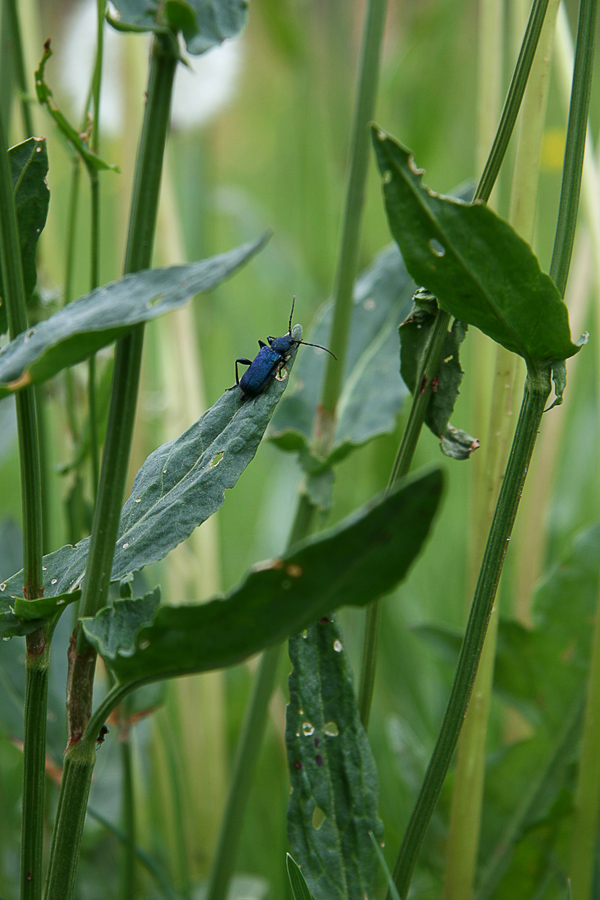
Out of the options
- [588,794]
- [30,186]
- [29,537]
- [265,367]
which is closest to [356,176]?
[265,367]

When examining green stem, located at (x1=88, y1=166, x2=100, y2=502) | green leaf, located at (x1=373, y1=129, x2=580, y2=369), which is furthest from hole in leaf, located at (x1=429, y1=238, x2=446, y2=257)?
green stem, located at (x1=88, y1=166, x2=100, y2=502)

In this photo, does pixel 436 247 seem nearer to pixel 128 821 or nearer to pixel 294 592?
pixel 294 592

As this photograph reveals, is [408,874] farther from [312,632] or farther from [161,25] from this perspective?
[161,25]

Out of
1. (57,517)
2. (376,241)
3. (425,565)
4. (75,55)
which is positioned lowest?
(425,565)

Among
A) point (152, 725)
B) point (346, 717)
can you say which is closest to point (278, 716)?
point (152, 725)

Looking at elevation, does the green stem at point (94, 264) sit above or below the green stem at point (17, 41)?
below

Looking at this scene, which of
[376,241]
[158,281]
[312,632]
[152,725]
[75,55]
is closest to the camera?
[158,281]

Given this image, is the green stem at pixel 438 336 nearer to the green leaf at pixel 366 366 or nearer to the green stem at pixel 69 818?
the green stem at pixel 69 818

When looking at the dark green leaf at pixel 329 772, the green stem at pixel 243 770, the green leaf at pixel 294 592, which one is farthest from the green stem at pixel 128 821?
the green leaf at pixel 294 592
